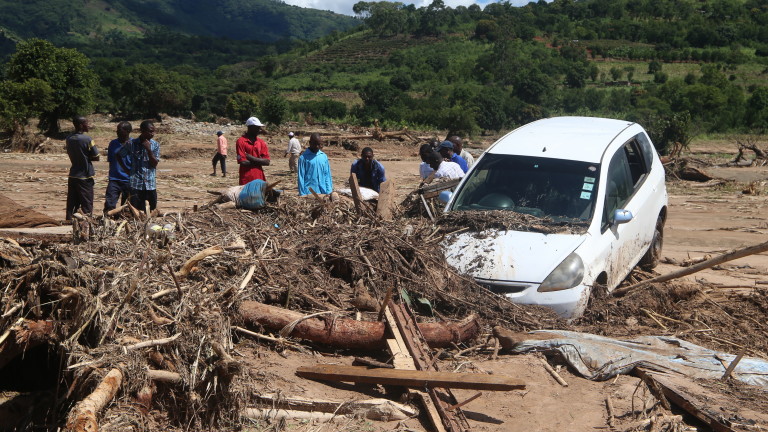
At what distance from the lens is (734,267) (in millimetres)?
9375

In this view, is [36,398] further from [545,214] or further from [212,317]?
[545,214]

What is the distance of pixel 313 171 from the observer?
30.8 feet

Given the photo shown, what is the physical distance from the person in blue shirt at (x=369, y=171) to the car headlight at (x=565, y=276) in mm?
3736

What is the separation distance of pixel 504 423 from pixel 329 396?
1180 mm

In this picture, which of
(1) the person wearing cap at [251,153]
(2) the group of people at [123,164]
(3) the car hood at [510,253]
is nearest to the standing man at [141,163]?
(2) the group of people at [123,164]

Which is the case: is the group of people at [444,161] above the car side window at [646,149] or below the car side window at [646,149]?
below

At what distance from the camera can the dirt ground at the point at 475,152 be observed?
4.89 metres

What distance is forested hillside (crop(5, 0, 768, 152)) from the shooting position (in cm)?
4706

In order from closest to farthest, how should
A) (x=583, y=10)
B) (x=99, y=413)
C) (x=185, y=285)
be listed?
(x=99, y=413), (x=185, y=285), (x=583, y=10)

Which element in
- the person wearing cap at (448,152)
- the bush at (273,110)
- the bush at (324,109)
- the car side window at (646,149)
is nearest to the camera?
the car side window at (646,149)

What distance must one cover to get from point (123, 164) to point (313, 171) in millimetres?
2371

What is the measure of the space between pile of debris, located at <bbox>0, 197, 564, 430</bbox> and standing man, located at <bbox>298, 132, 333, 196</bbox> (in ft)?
5.60

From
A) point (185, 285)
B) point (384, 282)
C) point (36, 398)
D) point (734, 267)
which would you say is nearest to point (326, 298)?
point (384, 282)

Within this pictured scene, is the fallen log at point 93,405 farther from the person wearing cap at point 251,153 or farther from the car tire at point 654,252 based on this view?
the car tire at point 654,252
